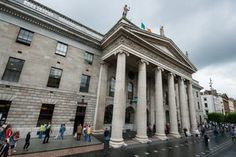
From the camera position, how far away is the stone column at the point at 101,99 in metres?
15.3

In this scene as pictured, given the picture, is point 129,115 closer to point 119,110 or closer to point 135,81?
point 135,81

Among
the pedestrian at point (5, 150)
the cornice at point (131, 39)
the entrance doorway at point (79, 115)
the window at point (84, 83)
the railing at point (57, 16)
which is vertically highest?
the railing at point (57, 16)

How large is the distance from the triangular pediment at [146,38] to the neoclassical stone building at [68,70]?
125 mm

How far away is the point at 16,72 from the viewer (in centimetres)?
1149

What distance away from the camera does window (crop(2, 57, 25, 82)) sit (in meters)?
11.1

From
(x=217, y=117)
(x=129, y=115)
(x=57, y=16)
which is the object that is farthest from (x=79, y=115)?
(x=217, y=117)

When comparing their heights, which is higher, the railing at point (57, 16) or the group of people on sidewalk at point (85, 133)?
the railing at point (57, 16)

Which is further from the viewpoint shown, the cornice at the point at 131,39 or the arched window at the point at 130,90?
the arched window at the point at 130,90

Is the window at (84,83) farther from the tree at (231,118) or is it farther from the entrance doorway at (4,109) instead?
the tree at (231,118)

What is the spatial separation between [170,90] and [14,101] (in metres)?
19.7

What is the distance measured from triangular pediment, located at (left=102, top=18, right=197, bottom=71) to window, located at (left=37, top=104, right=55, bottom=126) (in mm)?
10670

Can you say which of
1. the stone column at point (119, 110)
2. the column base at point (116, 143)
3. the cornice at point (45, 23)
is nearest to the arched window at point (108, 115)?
the stone column at point (119, 110)

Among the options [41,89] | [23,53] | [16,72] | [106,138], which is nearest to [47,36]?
[23,53]

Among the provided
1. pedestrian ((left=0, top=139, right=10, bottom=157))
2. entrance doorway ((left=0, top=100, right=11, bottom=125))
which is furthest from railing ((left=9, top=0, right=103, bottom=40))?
pedestrian ((left=0, top=139, right=10, bottom=157))
